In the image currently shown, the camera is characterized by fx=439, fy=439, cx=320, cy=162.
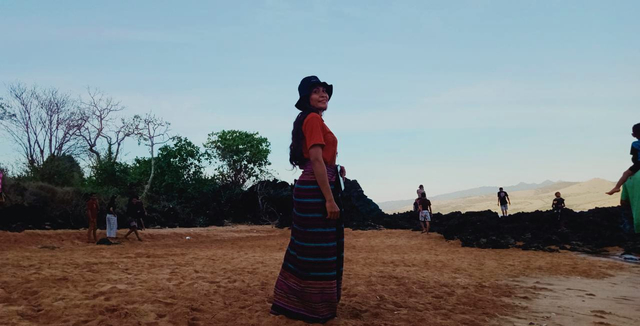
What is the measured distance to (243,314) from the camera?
4051mm

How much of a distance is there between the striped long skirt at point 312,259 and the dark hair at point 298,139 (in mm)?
196

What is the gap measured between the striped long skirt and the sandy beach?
18 centimetres

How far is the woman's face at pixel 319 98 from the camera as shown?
3744 millimetres

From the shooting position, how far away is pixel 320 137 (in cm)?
348

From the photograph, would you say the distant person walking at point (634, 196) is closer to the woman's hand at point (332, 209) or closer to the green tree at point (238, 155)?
the woman's hand at point (332, 209)

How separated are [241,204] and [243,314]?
78.3ft

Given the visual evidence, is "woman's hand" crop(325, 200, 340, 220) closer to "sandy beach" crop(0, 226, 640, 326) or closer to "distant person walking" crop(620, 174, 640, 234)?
"sandy beach" crop(0, 226, 640, 326)

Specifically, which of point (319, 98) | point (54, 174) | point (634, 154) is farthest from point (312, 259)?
point (54, 174)

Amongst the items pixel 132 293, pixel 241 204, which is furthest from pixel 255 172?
pixel 132 293

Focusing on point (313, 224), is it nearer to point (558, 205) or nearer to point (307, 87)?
point (307, 87)

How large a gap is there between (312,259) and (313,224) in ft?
0.92

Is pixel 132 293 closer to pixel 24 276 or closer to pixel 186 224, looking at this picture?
pixel 24 276

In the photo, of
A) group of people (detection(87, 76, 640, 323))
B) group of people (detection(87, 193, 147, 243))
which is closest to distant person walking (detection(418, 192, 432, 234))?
group of people (detection(87, 193, 147, 243))

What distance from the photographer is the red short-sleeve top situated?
11.4 ft
